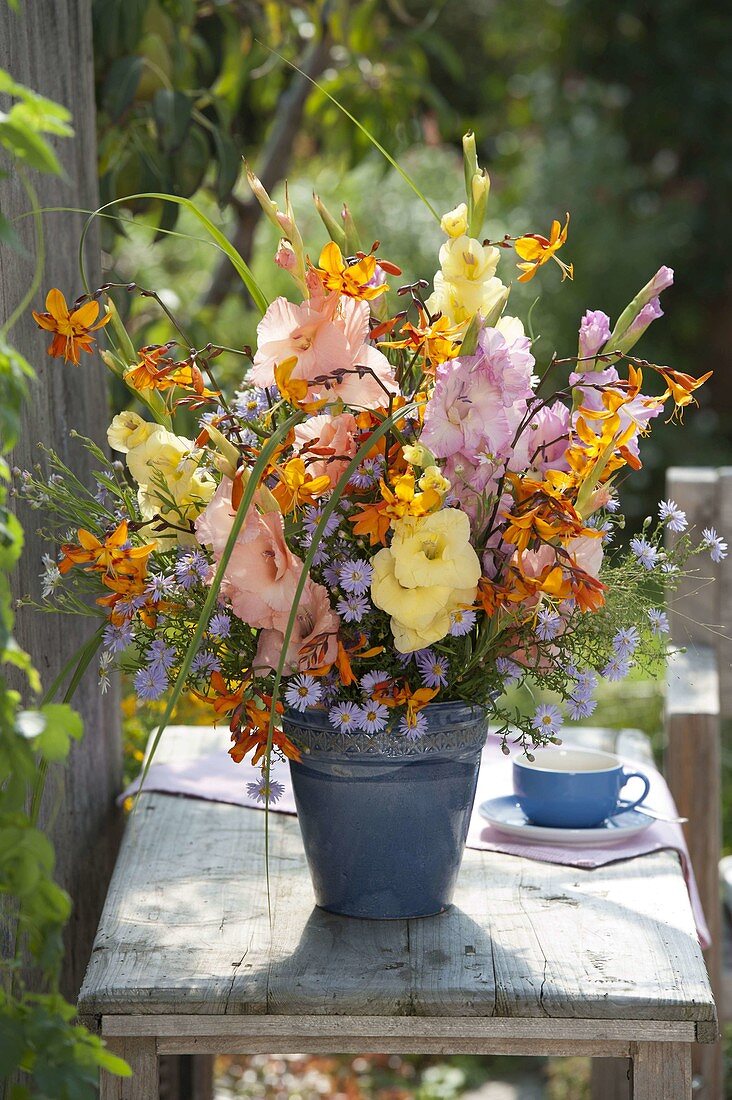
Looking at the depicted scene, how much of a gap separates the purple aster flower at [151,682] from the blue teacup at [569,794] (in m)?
0.45

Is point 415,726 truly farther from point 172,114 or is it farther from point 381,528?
point 172,114

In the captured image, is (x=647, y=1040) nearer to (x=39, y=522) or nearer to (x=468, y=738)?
(x=468, y=738)

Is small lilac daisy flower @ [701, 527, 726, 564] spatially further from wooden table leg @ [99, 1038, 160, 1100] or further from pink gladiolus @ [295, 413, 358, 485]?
wooden table leg @ [99, 1038, 160, 1100]

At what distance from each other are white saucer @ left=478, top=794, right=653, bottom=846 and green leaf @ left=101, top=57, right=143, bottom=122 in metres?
0.95

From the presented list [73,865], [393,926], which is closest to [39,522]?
[73,865]

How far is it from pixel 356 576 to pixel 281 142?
1647 millimetres

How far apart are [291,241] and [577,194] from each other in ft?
14.1

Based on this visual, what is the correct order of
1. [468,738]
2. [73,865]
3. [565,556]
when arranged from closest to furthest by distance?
[565,556]
[468,738]
[73,865]

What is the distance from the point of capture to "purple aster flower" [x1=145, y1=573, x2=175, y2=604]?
911 millimetres

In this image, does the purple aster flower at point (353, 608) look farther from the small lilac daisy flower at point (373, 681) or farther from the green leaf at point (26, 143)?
the green leaf at point (26, 143)

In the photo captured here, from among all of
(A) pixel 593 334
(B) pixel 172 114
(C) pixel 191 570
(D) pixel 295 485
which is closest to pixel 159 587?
(C) pixel 191 570

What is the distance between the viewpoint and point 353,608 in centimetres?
88

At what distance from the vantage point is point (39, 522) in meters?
1.14

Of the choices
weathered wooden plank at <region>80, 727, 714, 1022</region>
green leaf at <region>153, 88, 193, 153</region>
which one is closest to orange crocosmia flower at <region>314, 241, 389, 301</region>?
weathered wooden plank at <region>80, 727, 714, 1022</region>
